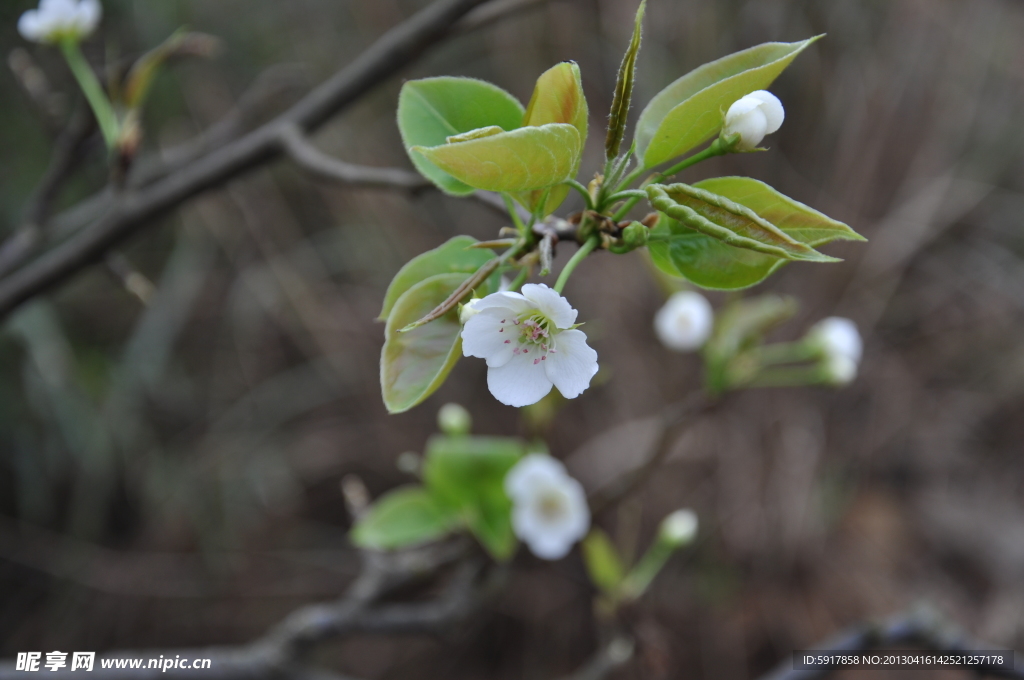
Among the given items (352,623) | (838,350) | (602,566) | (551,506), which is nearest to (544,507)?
(551,506)

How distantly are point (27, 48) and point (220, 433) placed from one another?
1.34 m

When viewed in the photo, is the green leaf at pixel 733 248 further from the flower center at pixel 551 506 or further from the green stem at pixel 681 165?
the flower center at pixel 551 506

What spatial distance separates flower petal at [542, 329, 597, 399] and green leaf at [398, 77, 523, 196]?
17 cm

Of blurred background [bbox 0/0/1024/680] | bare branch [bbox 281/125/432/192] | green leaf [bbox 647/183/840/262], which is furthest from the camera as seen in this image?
blurred background [bbox 0/0/1024/680]

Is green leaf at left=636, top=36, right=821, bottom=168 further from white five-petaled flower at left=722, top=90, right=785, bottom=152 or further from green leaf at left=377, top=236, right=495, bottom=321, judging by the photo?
green leaf at left=377, top=236, right=495, bottom=321

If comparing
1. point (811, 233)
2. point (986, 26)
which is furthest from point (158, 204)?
point (986, 26)

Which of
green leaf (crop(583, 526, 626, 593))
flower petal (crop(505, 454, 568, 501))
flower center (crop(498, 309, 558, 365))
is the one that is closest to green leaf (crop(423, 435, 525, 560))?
flower petal (crop(505, 454, 568, 501))

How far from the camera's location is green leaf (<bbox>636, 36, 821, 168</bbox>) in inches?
18.8

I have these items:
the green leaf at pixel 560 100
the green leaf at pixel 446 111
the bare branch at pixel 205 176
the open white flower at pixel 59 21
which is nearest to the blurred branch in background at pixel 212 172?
the bare branch at pixel 205 176

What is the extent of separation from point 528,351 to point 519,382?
0.19 ft

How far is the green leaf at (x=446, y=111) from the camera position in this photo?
55 cm

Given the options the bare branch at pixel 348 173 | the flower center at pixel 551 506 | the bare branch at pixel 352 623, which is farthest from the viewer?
the flower center at pixel 551 506

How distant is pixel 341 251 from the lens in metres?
2.37

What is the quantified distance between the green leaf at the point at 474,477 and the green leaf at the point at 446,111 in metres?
0.51
